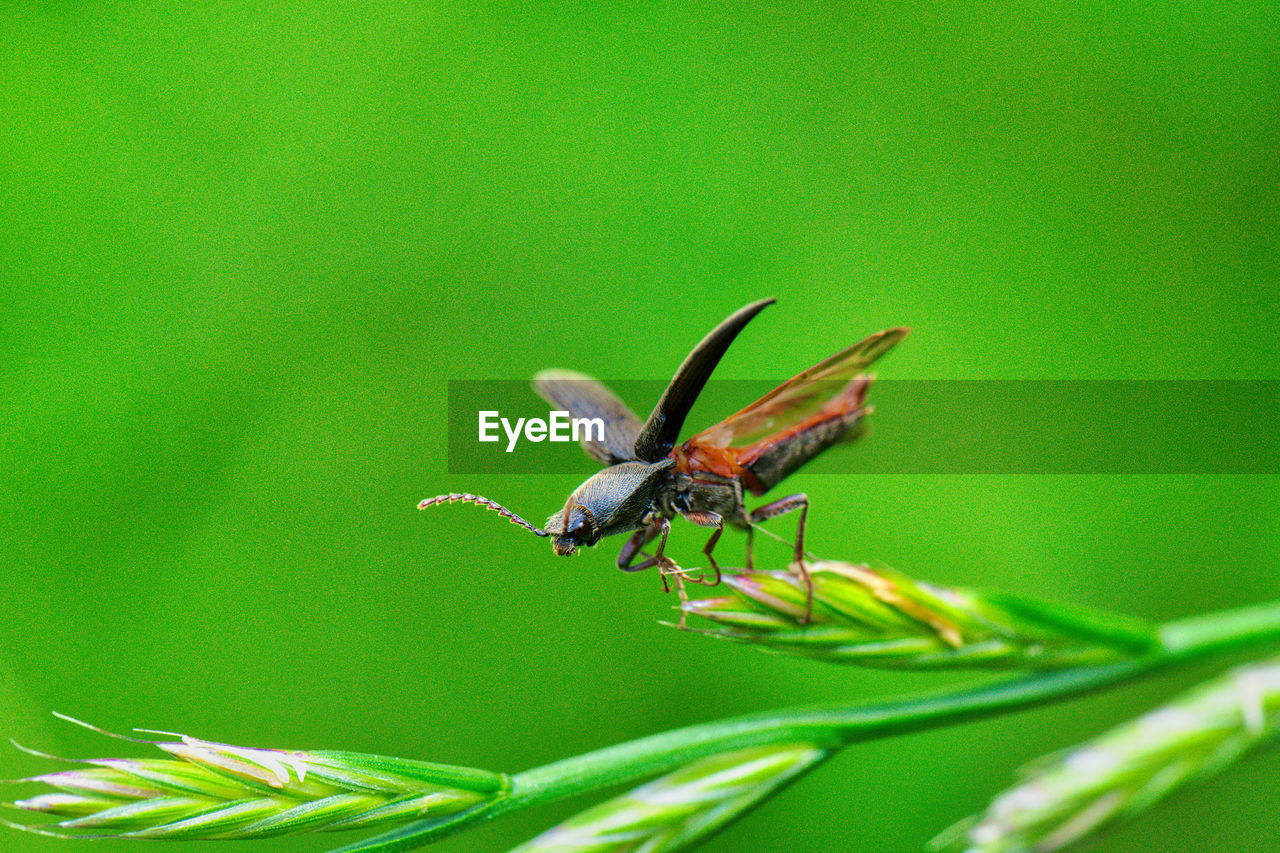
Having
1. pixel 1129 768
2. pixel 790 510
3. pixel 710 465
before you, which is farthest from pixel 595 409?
pixel 1129 768

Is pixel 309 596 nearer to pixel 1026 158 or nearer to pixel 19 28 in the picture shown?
pixel 19 28

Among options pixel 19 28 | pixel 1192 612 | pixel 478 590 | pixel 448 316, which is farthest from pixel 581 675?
pixel 19 28

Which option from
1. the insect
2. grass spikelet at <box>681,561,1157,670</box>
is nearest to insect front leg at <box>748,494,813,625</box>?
the insect

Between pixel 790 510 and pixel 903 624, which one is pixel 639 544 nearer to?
pixel 790 510

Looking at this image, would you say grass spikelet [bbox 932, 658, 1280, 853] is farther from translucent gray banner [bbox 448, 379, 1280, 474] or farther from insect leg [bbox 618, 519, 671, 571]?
translucent gray banner [bbox 448, 379, 1280, 474]

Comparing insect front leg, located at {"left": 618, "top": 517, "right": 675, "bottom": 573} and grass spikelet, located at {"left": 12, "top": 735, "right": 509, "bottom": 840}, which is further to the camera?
insect front leg, located at {"left": 618, "top": 517, "right": 675, "bottom": 573}

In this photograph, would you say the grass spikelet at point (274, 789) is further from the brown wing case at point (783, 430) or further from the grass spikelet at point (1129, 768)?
the brown wing case at point (783, 430)
